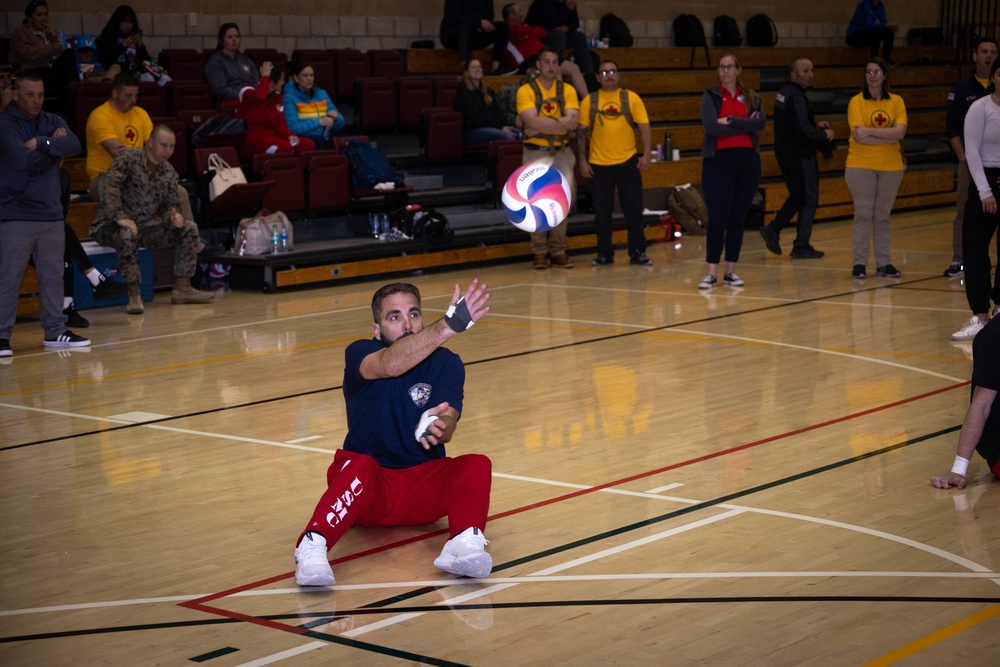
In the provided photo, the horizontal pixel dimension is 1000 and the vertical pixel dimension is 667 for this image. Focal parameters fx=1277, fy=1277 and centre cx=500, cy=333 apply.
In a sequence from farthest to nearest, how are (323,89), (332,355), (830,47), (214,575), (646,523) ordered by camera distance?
(830,47)
(323,89)
(332,355)
(646,523)
(214,575)

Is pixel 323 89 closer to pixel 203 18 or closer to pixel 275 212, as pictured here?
pixel 203 18

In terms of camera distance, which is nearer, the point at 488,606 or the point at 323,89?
the point at 488,606

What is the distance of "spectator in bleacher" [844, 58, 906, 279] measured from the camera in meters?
11.9

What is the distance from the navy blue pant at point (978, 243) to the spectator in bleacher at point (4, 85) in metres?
7.76

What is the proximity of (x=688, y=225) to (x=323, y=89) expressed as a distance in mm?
5083

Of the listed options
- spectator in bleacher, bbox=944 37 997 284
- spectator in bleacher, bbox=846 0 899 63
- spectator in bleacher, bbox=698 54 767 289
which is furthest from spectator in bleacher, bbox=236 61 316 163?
spectator in bleacher, bbox=846 0 899 63

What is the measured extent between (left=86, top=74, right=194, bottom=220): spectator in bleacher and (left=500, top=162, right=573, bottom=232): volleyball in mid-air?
14.3ft

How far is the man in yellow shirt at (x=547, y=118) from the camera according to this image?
13.1 m

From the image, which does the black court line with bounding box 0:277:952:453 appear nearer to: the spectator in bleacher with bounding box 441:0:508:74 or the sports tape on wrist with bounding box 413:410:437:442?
the sports tape on wrist with bounding box 413:410:437:442

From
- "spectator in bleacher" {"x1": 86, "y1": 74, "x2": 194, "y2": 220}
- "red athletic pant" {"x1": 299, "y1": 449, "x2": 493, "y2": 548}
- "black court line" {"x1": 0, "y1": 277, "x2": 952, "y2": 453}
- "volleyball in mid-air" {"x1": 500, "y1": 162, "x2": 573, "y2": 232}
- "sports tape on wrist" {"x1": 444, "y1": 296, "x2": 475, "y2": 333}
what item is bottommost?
"black court line" {"x1": 0, "y1": 277, "x2": 952, "y2": 453}

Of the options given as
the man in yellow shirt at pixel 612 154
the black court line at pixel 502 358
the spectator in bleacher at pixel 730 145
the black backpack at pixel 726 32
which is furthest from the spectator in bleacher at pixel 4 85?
the black backpack at pixel 726 32

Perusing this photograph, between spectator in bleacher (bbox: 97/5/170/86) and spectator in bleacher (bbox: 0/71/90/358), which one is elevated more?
spectator in bleacher (bbox: 97/5/170/86)

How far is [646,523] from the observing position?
509 cm

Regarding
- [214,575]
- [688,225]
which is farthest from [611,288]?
[214,575]
